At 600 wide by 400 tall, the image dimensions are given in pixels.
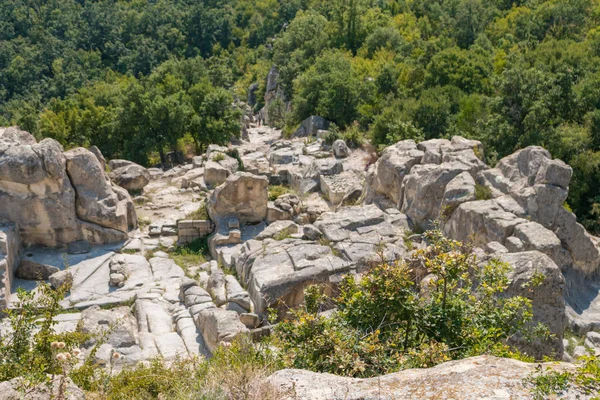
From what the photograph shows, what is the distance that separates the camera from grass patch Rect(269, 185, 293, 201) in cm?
2044

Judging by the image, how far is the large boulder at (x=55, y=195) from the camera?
16.3 metres

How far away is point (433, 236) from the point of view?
8.45 metres

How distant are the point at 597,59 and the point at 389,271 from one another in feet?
95.4

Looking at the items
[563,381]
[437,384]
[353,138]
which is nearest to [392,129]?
[353,138]

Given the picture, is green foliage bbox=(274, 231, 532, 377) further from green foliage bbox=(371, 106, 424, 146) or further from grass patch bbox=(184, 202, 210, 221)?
green foliage bbox=(371, 106, 424, 146)

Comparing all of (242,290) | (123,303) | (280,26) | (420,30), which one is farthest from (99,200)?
(280,26)

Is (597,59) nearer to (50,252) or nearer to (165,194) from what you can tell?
(165,194)

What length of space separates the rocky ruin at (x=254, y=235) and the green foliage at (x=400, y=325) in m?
3.57

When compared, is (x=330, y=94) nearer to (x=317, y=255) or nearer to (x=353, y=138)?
(x=353, y=138)

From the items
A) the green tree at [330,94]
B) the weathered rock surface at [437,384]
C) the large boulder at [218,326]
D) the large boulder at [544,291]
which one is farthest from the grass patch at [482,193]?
the green tree at [330,94]

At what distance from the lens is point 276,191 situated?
20953 millimetres

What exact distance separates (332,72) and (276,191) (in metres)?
13.7

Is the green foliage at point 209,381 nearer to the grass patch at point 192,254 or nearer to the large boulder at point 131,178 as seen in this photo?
the grass patch at point 192,254

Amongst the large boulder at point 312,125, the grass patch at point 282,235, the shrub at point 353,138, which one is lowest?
the large boulder at point 312,125
